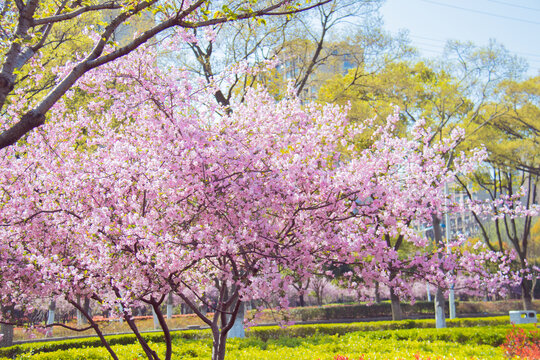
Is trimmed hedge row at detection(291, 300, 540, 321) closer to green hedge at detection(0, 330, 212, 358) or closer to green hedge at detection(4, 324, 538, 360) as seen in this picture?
green hedge at detection(0, 330, 212, 358)

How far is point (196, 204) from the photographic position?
577cm

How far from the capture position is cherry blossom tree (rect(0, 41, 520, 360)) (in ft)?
17.1

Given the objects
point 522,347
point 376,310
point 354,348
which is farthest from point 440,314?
point 376,310

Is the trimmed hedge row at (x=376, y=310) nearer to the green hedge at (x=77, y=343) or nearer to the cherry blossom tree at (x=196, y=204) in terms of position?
the green hedge at (x=77, y=343)

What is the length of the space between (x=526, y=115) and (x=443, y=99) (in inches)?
231

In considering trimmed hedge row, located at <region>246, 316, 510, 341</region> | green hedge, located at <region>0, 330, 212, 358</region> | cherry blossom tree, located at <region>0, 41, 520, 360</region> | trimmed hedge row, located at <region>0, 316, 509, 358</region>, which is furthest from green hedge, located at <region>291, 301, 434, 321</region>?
cherry blossom tree, located at <region>0, 41, 520, 360</region>

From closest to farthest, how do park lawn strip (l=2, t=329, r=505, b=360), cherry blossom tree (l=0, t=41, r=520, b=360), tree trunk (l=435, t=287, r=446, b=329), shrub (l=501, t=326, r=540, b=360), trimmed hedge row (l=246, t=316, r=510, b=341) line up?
cherry blossom tree (l=0, t=41, r=520, b=360) < shrub (l=501, t=326, r=540, b=360) < park lawn strip (l=2, t=329, r=505, b=360) < tree trunk (l=435, t=287, r=446, b=329) < trimmed hedge row (l=246, t=316, r=510, b=341)

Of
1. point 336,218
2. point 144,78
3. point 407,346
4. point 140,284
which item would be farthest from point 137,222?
point 407,346

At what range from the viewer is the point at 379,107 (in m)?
19.8

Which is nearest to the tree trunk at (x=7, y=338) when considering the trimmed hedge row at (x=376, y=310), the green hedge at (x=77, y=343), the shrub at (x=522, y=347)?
the green hedge at (x=77, y=343)

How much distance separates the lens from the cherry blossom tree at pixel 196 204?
5227 millimetres

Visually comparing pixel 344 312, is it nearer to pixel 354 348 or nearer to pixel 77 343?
pixel 77 343

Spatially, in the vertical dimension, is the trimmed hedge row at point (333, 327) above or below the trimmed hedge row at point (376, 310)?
above

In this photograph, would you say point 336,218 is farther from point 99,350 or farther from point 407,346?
point 99,350
